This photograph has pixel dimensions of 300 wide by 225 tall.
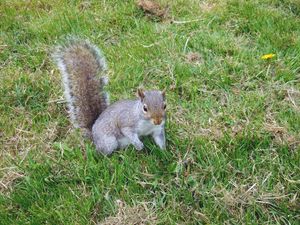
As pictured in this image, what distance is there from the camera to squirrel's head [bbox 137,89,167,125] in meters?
2.45

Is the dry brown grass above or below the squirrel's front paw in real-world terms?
below

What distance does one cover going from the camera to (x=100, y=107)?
2.82 meters

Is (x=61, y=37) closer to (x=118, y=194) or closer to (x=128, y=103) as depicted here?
(x=128, y=103)

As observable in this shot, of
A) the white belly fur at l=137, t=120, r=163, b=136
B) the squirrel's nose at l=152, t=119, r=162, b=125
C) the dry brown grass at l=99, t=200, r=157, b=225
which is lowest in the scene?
the dry brown grass at l=99, t=200, r=157, b=225

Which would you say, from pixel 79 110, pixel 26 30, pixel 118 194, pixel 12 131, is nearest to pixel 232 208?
pixel 118 194

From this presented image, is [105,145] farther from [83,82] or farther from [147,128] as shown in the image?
[83,82]

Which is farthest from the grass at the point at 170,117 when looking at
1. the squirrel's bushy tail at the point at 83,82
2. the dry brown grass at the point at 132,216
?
the squirrel's bushy tail at the point at 83,82

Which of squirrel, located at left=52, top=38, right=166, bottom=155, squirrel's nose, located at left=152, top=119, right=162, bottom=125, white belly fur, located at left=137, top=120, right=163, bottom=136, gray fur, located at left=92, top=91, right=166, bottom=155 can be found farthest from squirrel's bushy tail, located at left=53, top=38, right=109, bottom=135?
squirrel's nose, located at left=152, top=119, right=162, bottom=125

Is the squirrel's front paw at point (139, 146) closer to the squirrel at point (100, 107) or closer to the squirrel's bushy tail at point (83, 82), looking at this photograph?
the squirrel at point (100, 107)

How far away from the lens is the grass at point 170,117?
2311 mm

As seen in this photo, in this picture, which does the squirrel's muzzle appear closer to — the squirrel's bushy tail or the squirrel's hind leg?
the squirrel's hind leg

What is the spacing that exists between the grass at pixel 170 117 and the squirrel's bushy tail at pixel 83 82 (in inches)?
4.7

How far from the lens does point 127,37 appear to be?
3500 mm

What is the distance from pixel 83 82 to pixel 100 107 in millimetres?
171
